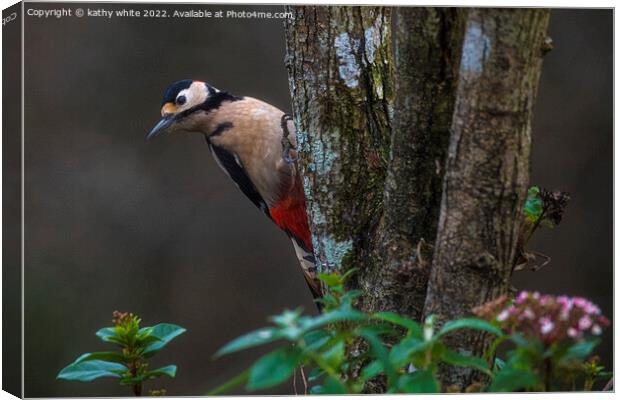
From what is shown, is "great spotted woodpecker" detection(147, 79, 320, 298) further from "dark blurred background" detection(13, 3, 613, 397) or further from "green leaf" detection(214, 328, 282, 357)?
"green leaf" detection(214, 328, 282, 357)

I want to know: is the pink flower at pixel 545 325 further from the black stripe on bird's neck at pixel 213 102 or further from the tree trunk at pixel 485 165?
Result: the black stripe on bird's neck at pixel 213 102

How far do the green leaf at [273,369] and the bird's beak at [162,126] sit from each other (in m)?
1.67

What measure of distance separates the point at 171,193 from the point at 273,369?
1844 millimetres

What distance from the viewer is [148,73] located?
267 centimetres

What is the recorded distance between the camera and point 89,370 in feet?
6.09

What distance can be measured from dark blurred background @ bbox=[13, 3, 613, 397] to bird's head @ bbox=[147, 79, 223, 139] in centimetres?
5

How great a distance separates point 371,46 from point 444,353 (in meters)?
0.90

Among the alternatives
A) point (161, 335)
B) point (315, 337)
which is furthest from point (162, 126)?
point (315, 337)

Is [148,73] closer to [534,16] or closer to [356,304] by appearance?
[356,304]

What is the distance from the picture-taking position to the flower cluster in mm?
1456

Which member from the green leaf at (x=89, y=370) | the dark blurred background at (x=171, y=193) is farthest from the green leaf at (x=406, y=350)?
the dark blurred background at (x=171, y=193)

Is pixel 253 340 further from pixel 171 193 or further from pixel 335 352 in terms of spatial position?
pixel 171 193

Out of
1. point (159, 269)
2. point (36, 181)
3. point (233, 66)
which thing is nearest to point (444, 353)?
point (36, 181)

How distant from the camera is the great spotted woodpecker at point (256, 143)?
3.02 m
